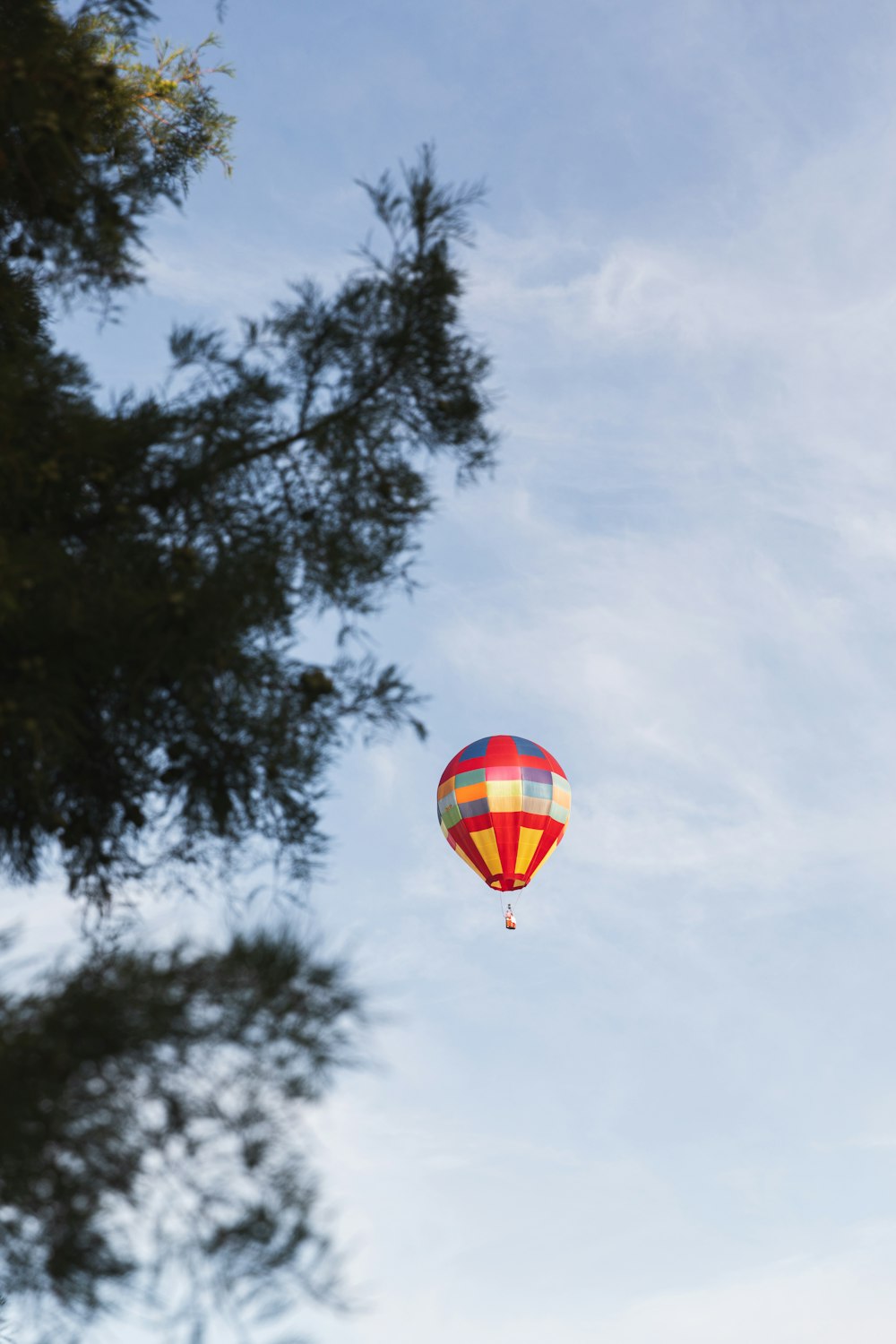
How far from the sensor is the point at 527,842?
2627 centimetres

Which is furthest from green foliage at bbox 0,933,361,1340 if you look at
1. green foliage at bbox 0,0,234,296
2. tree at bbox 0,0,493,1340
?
green foliage at bbox 0,0,234,296

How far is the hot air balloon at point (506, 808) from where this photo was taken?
86.1 feet

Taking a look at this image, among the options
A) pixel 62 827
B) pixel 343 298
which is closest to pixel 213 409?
pixel 343 298

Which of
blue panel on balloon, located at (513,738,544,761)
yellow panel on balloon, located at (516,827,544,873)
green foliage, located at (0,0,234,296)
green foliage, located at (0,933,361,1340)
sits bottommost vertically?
green foliage, located at (0,933,361,1340)

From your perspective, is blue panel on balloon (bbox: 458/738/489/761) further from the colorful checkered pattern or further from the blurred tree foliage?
the blurred tree foliage

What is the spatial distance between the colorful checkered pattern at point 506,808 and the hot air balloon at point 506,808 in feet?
0.05

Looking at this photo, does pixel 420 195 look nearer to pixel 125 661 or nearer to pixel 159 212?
pixel 159 212

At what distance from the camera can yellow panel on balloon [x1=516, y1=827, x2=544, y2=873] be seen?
26203 mm

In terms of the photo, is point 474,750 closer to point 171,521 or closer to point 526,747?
point 526,747

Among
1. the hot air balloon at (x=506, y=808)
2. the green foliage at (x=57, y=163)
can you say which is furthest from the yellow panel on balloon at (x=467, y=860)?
the green foliage at (x=57, y=163)

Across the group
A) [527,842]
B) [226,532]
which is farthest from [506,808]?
[226,532]

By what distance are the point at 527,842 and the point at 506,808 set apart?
2.61ft

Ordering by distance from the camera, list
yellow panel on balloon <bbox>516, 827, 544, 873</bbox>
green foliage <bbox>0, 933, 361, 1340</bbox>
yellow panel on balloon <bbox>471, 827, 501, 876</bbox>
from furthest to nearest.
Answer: yellow panel on balloon <bbox>471, 827, 501, 876</bbox> < yellow panel on balloon <bbox>516, 827, 544, 873</bbox> < green foliage <bbox>0, 933, 361, 1340</bbox>

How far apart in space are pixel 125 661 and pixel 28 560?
0.60 metres
